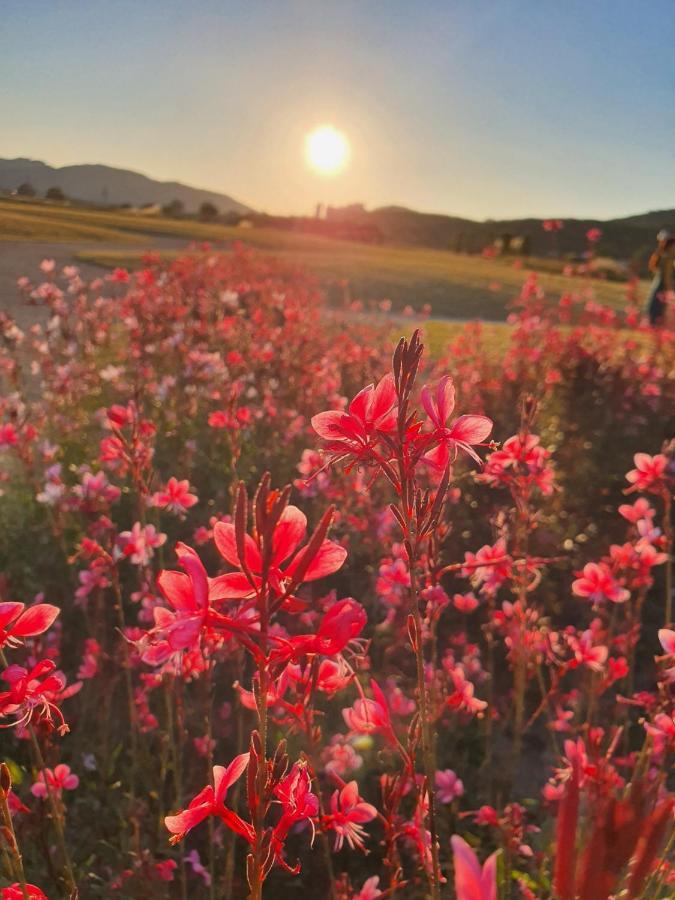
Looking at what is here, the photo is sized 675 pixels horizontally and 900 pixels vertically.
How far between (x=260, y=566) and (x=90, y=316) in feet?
17.1

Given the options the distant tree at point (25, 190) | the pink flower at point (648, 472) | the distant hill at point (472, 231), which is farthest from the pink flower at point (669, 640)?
the distant hill at point (472, 231)

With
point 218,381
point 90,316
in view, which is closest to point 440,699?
point 218,381

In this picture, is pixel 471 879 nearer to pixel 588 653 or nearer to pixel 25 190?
pixel 588 653

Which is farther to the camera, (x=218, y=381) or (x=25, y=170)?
(x=218, y=381)

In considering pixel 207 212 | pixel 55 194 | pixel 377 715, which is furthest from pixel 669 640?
pixel 207 212

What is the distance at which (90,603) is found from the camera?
10.5 feet

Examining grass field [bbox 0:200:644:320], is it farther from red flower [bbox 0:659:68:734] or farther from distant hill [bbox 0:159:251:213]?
red flower [bbox 0:659:68:734]

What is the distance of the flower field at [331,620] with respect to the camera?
0.72 metres

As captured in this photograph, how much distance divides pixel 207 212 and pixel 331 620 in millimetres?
37592

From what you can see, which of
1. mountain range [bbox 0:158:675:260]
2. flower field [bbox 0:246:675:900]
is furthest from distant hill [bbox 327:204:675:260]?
flower field [bbox 0:246:675:900]

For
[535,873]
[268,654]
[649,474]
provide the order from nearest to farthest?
[268,654], [649,474], [535,873]

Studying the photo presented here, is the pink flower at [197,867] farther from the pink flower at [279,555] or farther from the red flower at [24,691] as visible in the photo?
the pink flower at [279,555]

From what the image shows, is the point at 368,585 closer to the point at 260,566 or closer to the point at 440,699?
the point at 440,699

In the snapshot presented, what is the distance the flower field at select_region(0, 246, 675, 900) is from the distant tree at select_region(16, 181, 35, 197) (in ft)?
2.52
